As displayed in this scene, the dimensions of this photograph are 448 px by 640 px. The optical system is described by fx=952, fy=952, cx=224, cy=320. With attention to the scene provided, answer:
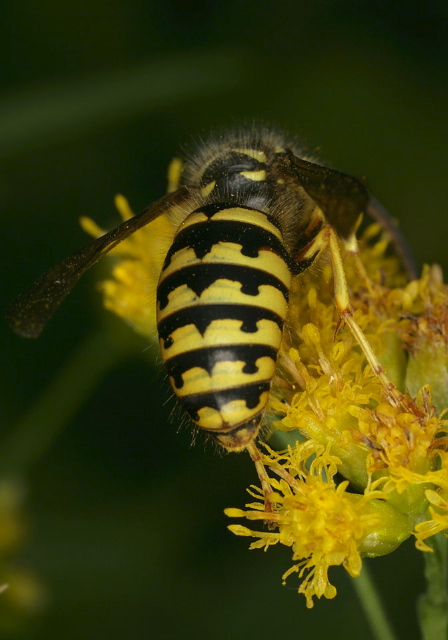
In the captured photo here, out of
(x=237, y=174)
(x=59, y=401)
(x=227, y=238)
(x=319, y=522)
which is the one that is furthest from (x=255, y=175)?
(x=59, y=401)

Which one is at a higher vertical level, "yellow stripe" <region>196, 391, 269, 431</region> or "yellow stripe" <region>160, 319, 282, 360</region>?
"yellow stripe" <region>160, 319, 282, 360</region>

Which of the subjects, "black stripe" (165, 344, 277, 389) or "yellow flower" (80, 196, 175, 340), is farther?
"yellow flower" (80, 196, 175, 340)

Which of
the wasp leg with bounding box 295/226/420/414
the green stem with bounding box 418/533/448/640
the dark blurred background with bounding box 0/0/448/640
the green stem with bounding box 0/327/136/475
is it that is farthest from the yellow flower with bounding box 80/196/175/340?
the green stem with bounding box 418/533/448/640

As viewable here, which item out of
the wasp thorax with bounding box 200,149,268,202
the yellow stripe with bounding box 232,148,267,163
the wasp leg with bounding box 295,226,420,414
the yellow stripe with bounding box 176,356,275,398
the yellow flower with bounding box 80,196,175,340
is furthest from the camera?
the yellow flower with bounding box 80,196,175,340

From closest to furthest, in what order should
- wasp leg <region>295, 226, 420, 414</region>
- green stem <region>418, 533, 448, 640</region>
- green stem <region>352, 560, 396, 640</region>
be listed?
wasp leg <region>295, 226, 420, 414</region>
green stem <region>418, 533, 448, 640</region>
green stem <region>352, 560, 396, 640</region>

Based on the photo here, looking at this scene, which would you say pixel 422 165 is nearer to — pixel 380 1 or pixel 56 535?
pixel 380 1

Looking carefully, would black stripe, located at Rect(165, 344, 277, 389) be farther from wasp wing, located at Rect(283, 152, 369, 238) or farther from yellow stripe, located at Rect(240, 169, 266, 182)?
yellow stripe, located at Rect(240, 169, 266, 182)

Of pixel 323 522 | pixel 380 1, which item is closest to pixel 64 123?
pixel 380 1

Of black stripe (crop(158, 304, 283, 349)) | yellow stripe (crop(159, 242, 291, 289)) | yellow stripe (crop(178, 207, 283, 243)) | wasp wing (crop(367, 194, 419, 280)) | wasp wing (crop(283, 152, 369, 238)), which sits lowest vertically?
black stripe (crop(158, 304, 283, 349))
